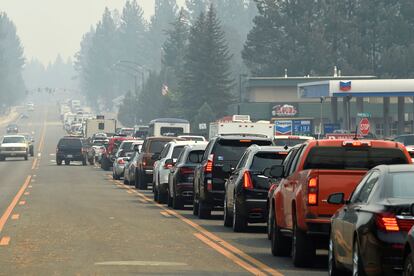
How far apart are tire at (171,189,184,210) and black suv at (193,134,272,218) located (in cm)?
368

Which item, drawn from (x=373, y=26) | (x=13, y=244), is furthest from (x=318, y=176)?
(x=373, y=26)

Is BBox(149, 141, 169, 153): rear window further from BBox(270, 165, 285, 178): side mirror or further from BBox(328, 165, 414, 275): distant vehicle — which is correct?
BBox(328, 165, 414, 275): distant vehicle

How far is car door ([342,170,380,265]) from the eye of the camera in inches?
563

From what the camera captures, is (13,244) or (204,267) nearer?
(204,267)

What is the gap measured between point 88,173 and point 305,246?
47.8 metres

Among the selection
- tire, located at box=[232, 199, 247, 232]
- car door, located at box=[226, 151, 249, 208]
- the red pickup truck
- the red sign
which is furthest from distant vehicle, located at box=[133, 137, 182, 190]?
the red pickup truck

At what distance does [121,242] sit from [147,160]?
889 inches

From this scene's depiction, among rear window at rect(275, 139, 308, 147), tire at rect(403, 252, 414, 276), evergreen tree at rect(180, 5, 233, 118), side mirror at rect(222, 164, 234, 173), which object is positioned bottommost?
tire at rect(403, 252, 414, 276)

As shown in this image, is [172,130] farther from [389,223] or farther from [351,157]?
[389,223]

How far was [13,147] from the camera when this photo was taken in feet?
287

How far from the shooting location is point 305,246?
17906 millimetres

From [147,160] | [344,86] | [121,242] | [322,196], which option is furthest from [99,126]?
[322,196]

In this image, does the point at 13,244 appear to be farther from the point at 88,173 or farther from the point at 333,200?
the point at 88,173

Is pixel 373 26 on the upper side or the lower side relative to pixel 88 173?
upper
